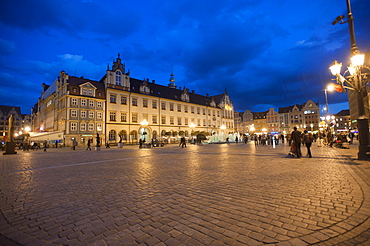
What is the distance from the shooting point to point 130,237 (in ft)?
9.05

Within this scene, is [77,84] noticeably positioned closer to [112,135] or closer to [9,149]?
[112,135]

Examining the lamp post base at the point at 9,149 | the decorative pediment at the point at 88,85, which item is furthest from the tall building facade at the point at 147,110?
the lamp post base at the point at 9,149

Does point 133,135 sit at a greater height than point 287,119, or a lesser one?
lesser

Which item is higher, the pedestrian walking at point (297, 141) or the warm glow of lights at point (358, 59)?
the warm glow of lights at point (358, 59)

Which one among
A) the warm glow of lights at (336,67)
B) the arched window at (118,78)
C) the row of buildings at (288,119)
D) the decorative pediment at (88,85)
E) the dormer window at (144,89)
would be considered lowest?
the warm glow of lights at (336,67)

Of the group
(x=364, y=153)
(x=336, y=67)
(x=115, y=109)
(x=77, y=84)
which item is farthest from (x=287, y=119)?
(x=364, y=153)

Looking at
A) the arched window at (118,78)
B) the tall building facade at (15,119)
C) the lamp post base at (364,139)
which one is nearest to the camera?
the lamp post base at (364,139)

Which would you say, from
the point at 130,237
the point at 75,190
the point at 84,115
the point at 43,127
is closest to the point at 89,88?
the point at 84,115

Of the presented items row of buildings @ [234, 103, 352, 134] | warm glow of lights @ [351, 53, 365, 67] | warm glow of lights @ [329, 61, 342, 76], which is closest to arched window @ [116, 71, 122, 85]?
warm glow of lights @ [329, 61, 342, 76]

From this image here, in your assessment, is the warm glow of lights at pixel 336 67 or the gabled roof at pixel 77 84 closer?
the warm glow of lights at pixel 336 67

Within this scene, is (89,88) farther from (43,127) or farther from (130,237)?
(130,237)

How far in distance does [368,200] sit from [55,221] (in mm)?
6125

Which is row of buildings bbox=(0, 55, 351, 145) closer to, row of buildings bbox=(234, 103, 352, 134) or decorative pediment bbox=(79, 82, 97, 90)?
decorative pediment bbox=(79, 82, 97, 90)

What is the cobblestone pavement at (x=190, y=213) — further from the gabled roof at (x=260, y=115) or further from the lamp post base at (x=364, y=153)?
the gabled roof at (x=260, y=115)
